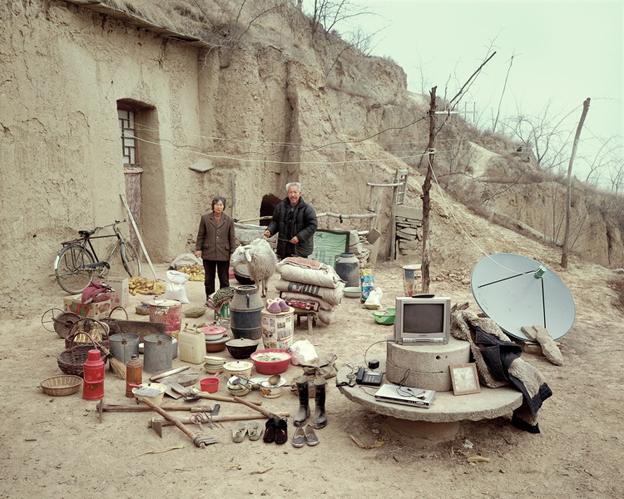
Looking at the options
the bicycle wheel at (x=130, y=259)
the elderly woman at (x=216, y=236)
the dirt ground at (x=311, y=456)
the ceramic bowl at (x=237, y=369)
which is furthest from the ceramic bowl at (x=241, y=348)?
the bicycle wheel at (x=130, y=259)

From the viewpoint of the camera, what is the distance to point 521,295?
799 centimetres

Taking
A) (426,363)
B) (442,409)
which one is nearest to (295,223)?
(426,363)

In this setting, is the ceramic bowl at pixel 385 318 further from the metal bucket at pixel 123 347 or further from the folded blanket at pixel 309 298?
the metal bucket at pixel 123 347

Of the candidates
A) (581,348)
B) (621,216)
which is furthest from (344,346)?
(621,216)

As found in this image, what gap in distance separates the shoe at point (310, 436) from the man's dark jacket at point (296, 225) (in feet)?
13.7

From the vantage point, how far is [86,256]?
31.8 ft

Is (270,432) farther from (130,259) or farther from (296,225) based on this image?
(130,259)

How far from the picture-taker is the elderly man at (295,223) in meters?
8.68

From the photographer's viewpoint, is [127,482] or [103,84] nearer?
[127,482]

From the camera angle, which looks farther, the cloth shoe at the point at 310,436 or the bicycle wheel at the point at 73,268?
the bicycle wheel at the point at 73,268

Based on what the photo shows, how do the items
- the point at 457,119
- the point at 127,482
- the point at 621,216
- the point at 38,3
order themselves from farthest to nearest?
1. the point at 457,119
2. the point at 621,216
3. the point at 38,3
4. the point at 127,482

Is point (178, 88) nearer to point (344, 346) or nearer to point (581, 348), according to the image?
point (344, 346)

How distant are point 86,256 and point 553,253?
10.5 m

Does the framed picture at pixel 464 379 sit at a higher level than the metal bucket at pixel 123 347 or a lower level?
higher
